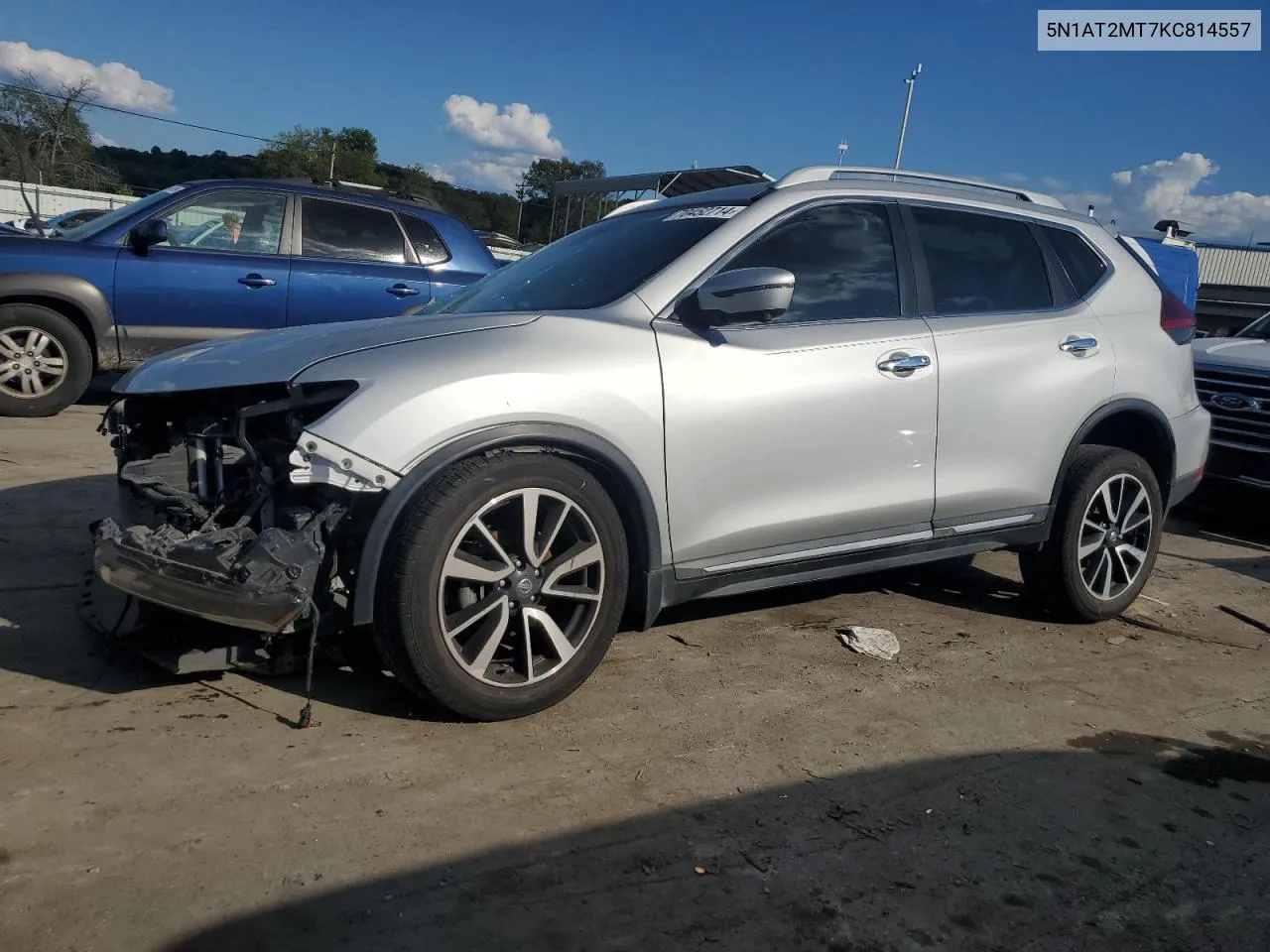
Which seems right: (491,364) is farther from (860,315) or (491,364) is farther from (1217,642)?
(1217,642)

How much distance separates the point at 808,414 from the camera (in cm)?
354

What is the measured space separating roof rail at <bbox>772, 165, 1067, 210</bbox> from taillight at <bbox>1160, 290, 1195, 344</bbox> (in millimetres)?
670

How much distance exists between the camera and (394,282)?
26.8 ft

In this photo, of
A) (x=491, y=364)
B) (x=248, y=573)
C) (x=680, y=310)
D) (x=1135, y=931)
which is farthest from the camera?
(x=680, y=310)

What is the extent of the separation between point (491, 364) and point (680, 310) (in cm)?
75

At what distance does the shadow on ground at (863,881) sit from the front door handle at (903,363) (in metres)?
1.46

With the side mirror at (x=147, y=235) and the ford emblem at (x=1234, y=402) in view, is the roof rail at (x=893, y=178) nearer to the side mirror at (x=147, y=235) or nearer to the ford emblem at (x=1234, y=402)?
the ford emblem at (x=1234, y=402)

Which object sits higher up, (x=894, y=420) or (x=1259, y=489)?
(x=894, y=420)

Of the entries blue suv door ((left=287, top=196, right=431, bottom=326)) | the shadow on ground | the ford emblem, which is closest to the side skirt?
the shadow on ground

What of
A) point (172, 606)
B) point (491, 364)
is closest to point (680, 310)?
point (491, 364)

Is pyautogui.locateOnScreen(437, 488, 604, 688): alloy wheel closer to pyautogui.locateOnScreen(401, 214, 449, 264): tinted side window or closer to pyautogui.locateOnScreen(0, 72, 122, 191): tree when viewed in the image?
pyautogui.locateOnScreen(401, 214, 449, 264): tinted side window

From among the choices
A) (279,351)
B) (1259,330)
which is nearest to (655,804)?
(279,351)

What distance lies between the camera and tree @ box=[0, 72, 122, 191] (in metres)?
45.9

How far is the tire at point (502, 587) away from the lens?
2865 mm
